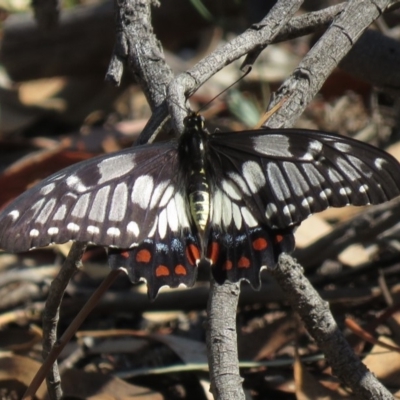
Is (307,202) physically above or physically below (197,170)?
below

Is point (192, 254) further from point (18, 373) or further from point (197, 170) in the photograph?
point (18, 373)

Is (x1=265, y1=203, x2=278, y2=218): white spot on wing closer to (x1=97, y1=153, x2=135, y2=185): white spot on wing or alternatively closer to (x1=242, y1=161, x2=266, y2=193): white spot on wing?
(x1=242, y1=161, x2=266, y2=193): white spot on wing

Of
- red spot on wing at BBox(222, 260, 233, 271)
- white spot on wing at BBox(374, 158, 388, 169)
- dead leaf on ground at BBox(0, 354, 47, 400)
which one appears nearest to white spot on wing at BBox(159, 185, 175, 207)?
red spot on wing at BBox(222, 260, 233, 271)

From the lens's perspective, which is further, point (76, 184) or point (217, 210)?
point (217, 210)

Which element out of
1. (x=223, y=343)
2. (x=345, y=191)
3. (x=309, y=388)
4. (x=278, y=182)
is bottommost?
(x=223, y=343)

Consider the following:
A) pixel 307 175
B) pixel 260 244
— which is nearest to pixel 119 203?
pixel 260 244

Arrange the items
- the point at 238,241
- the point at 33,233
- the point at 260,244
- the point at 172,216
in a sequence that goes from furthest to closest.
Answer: the point at 172,216, the point at 238,241, the point at 260,244, the point at 33,233

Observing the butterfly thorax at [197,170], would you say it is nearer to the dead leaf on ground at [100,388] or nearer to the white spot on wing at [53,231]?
the white spot on wing at [53,231]

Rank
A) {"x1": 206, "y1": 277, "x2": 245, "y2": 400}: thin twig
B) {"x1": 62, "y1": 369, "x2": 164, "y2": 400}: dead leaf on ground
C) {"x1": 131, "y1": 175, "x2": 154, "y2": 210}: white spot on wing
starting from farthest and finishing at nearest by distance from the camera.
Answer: {"x1": 62, "y1": 369, "x2": 164, "y2": 400}: dead leaf on ground → {"x1": 131, "y1": 175, "x2": 154, "y2": 210}: white spot on wing → {"x1": 206, "y1": 277, "x2": 245, "y2": 400}: thin twig
